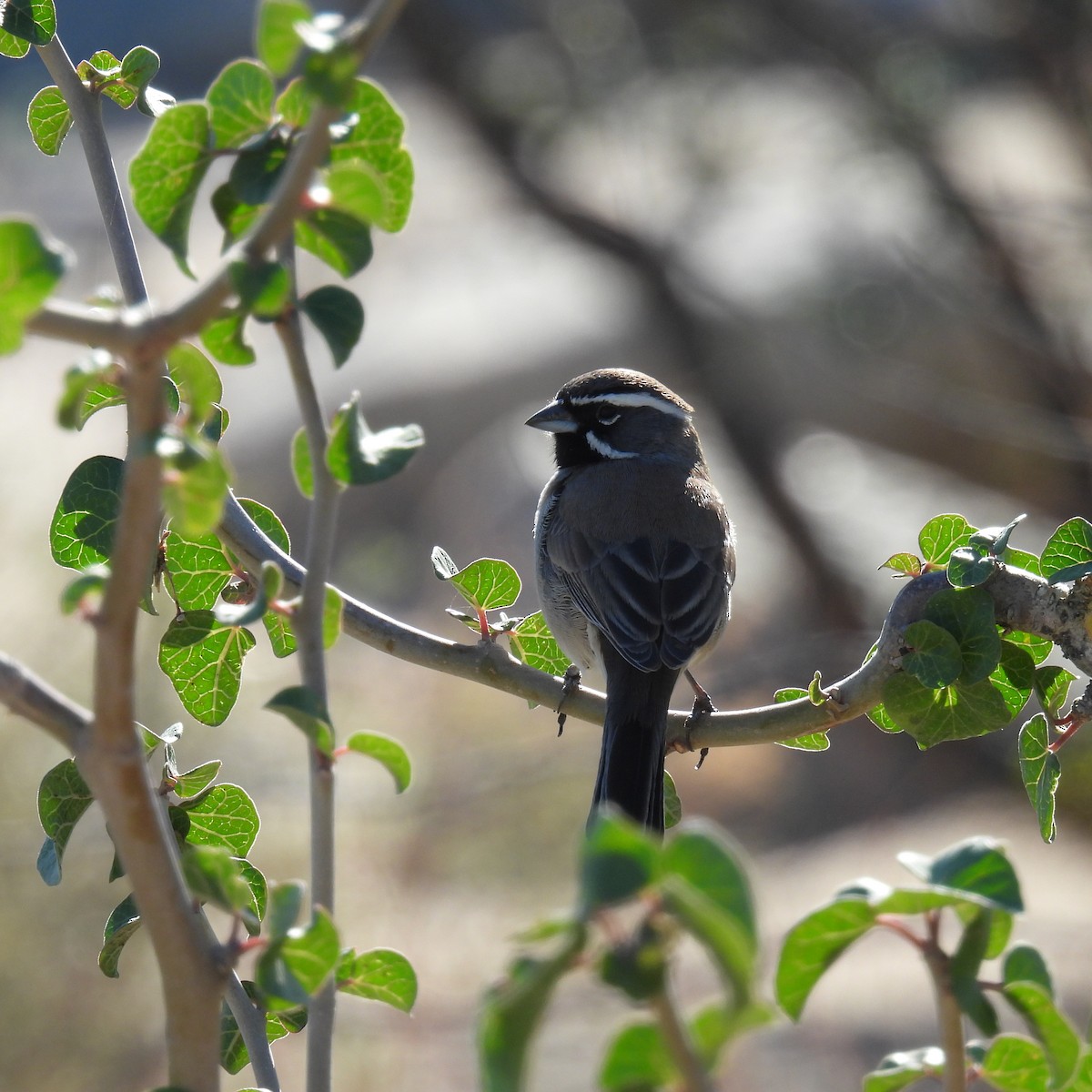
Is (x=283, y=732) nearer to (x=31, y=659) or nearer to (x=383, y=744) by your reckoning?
(x=31, y=659)

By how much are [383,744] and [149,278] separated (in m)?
10.7

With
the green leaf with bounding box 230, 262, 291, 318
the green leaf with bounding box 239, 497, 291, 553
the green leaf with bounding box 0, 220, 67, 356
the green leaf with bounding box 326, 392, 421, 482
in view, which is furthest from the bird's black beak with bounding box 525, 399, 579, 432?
the green leaf with bounding box 0, 220, 67, 356

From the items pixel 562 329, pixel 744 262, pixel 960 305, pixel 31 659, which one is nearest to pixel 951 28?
pixel 960 305

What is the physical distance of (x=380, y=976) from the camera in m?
1.15

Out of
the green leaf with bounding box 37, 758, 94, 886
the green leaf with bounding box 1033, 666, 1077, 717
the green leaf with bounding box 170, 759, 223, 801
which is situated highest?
the green leaf with bounding box 1033, 666, 1077, 717

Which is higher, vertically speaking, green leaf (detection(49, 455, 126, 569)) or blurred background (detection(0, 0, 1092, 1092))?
blurred background (detection(0, 0, 1092, 1092))

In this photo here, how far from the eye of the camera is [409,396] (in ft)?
42.2

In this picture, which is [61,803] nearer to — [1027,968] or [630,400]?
[1027,968]

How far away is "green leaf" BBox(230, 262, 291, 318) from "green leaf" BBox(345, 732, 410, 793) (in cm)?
32

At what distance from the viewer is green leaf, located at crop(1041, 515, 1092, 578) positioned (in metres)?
1.56

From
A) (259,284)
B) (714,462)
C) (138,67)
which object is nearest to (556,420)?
(138,67)

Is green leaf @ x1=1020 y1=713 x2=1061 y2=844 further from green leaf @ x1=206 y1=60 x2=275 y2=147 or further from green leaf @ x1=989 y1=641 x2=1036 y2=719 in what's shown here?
green leaf @ x1=206 y1=60 x2=275 y2=147

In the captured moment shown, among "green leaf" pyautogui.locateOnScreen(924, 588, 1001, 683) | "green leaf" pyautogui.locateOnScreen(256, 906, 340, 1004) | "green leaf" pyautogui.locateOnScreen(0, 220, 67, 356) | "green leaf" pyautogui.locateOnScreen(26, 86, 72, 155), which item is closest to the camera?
"green leaf" pyautogui.locateOnScreen(0, 220, 67, 356)

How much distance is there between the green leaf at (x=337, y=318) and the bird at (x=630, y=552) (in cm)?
168
